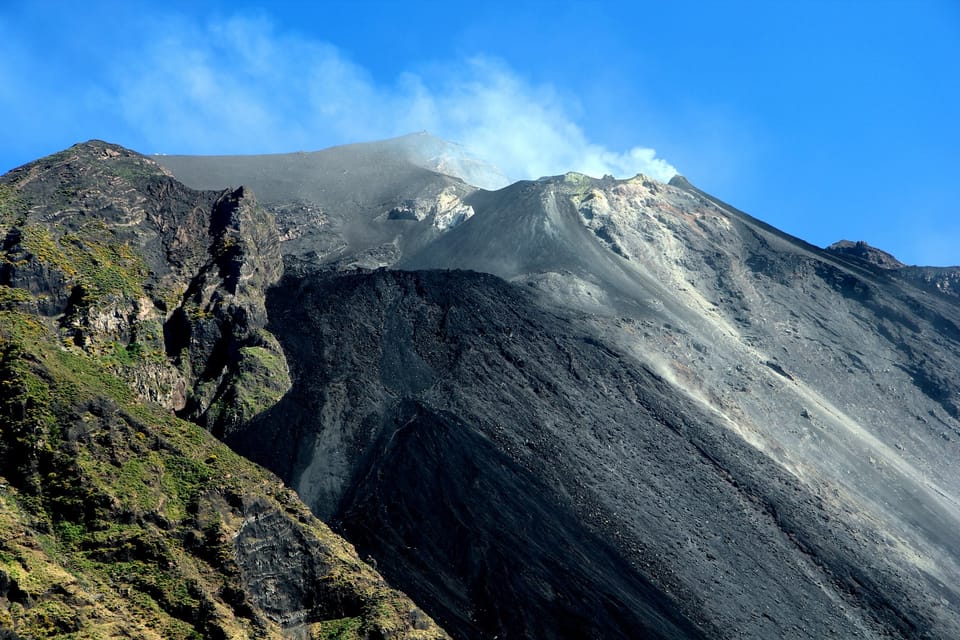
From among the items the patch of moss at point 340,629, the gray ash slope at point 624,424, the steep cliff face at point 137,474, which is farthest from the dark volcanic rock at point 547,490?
the patch of moss at point 340,629

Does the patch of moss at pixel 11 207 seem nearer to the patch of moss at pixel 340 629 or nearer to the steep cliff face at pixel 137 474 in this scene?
the steep cliff face at pixel 137 474

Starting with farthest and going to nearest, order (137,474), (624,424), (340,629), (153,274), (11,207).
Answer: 1. (153,274)
2. (11,207)
3. (624,424)
4. (137,474)
5. (340,629)

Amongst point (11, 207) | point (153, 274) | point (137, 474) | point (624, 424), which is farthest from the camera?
point (153, 274)

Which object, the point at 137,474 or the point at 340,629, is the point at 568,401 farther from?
the point at 137,474

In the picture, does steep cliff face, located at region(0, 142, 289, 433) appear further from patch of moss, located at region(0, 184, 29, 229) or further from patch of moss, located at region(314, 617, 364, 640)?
patch of moss, located at region(314, 617, 364, 640)

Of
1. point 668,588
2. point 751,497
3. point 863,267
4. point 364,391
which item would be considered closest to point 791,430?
point 751,497

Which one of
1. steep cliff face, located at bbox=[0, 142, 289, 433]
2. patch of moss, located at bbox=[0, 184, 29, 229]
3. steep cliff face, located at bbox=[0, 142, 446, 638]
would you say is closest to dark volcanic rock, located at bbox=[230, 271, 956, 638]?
steep cliff face, located at bbox=[0, 142, 289, 433]

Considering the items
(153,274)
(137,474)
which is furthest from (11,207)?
(137,474)
